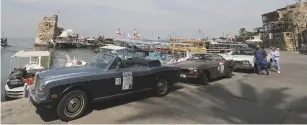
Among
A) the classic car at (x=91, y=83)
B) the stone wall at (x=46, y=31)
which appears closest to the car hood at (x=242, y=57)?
the classic car at (x=91, y=83)

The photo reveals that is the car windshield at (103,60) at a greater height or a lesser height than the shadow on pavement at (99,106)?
greater

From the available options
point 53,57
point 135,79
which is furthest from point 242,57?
point 53,57

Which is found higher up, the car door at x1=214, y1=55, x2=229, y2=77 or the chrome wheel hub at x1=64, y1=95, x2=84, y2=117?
the car door at x1=214, y1=55, x2=229, y2=77

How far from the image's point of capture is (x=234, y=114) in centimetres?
705

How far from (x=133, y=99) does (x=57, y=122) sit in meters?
2.64

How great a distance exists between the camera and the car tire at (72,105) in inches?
236

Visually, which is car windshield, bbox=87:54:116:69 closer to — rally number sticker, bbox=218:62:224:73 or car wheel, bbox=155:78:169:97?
car wheel, bbox=155:78:169:97

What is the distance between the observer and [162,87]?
8812mm

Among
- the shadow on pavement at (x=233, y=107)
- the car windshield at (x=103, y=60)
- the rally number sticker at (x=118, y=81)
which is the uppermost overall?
the car windshield at (x=103, y=60)

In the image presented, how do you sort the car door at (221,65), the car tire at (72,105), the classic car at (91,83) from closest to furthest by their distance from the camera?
the classic car at (91,83) < the car tire at (72,105) < the car door at (221,65)

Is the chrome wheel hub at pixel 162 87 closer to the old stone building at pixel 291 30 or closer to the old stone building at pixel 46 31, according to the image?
the old stone building at pixel 291 30

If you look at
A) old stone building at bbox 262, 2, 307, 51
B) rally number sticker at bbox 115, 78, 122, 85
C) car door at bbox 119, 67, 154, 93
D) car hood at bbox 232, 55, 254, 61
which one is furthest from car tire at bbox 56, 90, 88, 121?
old stone building at bbox 262, 2, 307, 51

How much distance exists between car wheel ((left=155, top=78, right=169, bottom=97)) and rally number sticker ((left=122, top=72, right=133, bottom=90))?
130 centimetres

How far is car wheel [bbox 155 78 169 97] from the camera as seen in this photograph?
339 inches
